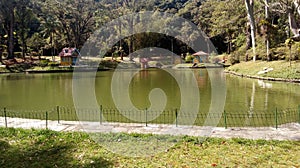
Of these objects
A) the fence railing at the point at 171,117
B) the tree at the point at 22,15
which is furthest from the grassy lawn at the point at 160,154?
the tree at the point at 22,15

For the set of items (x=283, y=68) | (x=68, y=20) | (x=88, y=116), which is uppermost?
(x=68, y=20)

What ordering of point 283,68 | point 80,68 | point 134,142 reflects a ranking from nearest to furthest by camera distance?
point 134,142 → point 283,68 → point 80,68

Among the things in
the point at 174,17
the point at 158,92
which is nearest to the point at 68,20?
the point at 174,17

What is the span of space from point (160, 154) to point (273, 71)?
18829 mm

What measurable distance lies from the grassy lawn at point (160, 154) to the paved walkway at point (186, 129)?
523 mm

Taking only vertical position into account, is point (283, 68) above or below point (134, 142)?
above

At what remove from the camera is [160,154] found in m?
5.23

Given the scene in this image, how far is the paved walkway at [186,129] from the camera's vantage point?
6.25 m

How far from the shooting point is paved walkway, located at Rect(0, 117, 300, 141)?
6.25 meters

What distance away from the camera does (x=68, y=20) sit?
4712cm

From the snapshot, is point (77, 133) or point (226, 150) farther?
point (77, 133)

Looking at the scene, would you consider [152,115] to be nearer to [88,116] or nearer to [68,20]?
[88,116]

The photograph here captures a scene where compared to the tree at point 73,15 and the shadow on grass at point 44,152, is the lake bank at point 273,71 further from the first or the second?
the tree at point 73,15

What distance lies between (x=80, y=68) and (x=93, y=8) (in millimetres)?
15444
